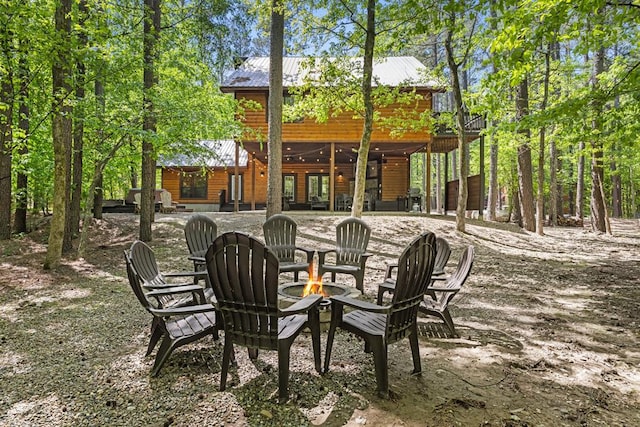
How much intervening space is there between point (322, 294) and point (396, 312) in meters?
0.98

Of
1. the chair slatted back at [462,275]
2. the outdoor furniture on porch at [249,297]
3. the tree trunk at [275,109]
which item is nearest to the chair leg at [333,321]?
the outdoor furniture on porch at [249,297]

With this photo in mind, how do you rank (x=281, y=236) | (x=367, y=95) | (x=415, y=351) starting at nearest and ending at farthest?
(x=415, y=351), (x=281, y=236), (x=367, y=95)

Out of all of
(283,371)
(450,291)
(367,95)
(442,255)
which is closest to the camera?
(283,371)

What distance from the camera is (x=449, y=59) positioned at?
10.0m

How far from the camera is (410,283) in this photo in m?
2.60

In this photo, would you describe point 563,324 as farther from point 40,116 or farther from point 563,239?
point 40,116

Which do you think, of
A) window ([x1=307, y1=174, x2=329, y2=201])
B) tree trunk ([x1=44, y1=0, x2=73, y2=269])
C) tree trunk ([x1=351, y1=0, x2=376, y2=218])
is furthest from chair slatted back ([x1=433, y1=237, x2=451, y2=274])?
window ([x1=307, y1=174, x2=329, y2=201])

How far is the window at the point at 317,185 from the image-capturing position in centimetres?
1959

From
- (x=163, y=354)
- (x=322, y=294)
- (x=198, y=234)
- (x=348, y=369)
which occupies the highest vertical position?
(x=198, y=234)

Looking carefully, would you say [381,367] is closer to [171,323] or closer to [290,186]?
[171,323]

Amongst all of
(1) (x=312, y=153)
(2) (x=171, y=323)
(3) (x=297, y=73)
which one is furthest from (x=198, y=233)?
(1) (x=312, y=153)

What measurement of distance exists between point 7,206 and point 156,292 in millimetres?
8027

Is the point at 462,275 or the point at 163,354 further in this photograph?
the point at 462,275

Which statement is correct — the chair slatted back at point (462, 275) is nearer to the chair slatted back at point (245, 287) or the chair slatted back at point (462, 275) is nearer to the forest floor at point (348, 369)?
the forest floor at point (348, 369)
